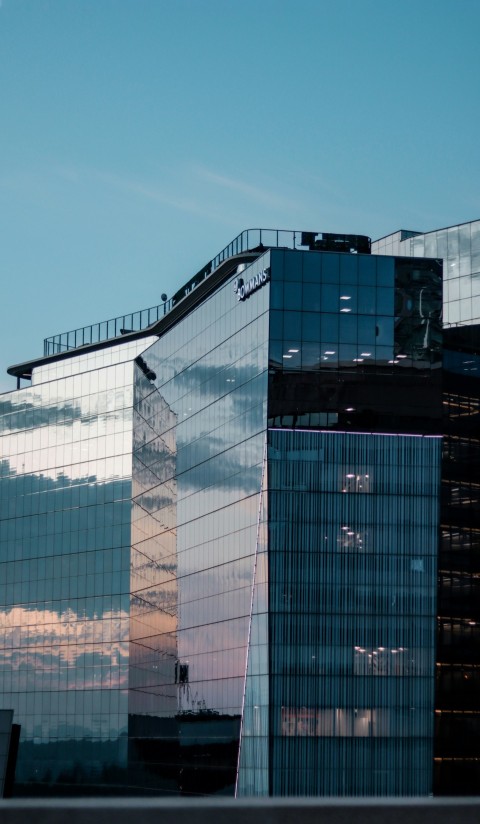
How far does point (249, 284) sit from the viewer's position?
97.2m

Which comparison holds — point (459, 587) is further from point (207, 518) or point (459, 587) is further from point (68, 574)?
point (68, 574)

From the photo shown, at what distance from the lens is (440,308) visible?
93938mm

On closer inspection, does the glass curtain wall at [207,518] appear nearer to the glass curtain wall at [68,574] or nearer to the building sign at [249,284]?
the building sign at [249,284]

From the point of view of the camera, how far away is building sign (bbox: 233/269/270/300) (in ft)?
310

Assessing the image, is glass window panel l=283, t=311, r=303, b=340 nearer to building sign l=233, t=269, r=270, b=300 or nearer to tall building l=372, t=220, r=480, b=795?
building sign l=233, t=269, r=270, b=300

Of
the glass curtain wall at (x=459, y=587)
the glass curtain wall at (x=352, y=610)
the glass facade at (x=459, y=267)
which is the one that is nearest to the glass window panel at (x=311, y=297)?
the glass curtain wall at (x=352, y=610)

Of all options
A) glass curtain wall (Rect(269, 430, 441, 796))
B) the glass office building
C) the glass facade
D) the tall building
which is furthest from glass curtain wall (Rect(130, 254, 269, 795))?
the glass facade

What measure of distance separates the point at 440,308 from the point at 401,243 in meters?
41.4

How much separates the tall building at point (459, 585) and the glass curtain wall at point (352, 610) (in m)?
6.24

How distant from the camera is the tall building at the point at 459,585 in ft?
320

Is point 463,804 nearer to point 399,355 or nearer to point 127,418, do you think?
point 399,355

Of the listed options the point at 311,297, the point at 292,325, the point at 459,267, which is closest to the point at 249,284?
the point at 311,297

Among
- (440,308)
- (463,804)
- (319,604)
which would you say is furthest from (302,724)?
(463,804)

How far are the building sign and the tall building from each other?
58.7 ft
